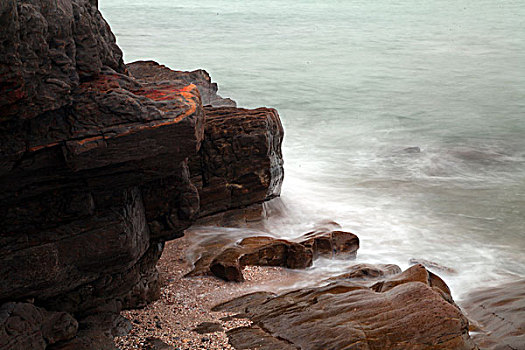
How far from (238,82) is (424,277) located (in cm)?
2291

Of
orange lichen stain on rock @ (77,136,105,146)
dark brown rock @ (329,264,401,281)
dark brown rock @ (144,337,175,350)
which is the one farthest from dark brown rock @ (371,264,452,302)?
orange lichen stain on rock @ (77,136,105,146)

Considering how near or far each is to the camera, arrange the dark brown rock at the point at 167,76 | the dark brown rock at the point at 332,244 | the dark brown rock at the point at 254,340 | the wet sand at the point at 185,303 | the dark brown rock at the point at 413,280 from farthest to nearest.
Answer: the dark brown rock at the point at 167,76 < the dark brown rock at the point at 332,244 < the dark brown rock at the point at 413,280 < the wet sand at the point at 185,303 < the dark brown rock at the point at 254,340

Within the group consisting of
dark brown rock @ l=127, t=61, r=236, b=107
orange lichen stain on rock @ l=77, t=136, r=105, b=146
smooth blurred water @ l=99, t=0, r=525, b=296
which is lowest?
smooth blurred water @ l=99, t=0, r=525, b=296

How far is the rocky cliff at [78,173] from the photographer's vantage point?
4.95 m

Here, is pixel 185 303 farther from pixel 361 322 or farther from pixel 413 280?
pixel 413 280

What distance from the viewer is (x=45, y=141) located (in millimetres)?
5164

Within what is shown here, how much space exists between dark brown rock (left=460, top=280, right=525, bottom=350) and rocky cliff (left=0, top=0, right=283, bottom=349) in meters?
3.70

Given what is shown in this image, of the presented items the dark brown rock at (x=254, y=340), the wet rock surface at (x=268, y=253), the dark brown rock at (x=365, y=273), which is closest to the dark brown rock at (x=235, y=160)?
the wet rock surface at (x=268, y=253)

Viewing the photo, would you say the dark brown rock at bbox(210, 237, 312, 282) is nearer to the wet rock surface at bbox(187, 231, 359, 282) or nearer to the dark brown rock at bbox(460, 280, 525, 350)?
the wet rock surface at bbox(187, 231, 359, 282)

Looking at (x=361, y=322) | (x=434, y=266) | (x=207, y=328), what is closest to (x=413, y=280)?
(x=361, y=322)

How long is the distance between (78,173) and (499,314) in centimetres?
537

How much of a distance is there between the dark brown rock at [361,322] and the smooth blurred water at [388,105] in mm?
2458

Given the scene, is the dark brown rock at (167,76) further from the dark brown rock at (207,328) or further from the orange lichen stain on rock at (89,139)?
the dark brown rock at (207,328)

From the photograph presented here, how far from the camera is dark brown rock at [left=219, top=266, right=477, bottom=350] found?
5555 mm
